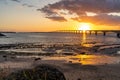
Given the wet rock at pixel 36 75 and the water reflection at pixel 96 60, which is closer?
the wet rock at pixel 36 75

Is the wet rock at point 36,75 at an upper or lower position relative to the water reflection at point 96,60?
upper

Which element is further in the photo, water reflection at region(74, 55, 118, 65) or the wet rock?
water reflection at region(74, 55, 118, 65)

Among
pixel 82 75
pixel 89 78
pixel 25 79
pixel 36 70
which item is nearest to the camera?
pixel 25 79

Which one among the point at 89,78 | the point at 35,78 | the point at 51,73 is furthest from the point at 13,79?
the point at 89,78

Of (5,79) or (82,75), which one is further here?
(82,75)

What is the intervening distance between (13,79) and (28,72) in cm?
55

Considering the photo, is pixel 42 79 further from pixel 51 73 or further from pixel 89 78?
pixel 89 78

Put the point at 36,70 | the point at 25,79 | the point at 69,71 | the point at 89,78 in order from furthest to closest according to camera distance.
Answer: the point at 69,71
the point at 89,78
the point at 36,70
the point at 25,79

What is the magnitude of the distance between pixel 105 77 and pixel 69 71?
395 centimetres

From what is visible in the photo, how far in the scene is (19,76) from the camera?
28.8ft

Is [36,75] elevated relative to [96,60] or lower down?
elevated

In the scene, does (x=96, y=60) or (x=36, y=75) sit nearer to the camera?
(x=36, y=75)

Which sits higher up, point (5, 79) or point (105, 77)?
point (5, 79)

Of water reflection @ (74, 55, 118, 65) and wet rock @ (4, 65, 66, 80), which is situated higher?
wet rock @ (4, 65, 66, 80)
